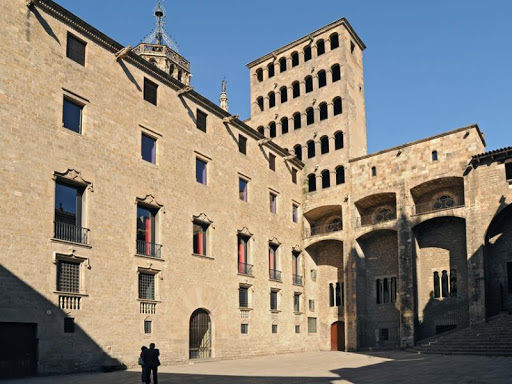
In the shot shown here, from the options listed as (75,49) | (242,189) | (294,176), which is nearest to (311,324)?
(294,176)

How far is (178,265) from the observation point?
27109 millimetres

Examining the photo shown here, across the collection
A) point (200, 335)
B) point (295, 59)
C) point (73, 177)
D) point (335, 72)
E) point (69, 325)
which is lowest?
point (200, 335)

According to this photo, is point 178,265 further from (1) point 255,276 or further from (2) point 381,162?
(2) point 381,162

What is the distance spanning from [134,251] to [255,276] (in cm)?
1063

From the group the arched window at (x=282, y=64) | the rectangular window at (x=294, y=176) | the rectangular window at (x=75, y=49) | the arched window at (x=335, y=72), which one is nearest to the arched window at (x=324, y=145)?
the rectangular window at (x=294, y=176)

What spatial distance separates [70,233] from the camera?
2189 cm

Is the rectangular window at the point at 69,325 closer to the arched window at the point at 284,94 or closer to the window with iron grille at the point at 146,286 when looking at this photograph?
the window with iron grille at the point at 146,286

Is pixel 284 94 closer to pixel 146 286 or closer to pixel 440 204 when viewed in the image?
pixel 440 204

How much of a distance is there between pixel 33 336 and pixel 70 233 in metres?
4.31

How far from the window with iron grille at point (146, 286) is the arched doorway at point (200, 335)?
11.2 ft

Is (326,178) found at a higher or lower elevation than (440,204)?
higher

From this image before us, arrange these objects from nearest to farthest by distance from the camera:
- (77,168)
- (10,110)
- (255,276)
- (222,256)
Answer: (10,110) < (77,168) < (222,256) < (255,276)

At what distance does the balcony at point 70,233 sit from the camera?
2141 cm

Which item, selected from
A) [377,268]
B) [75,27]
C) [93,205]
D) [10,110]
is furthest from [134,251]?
[377,268]
